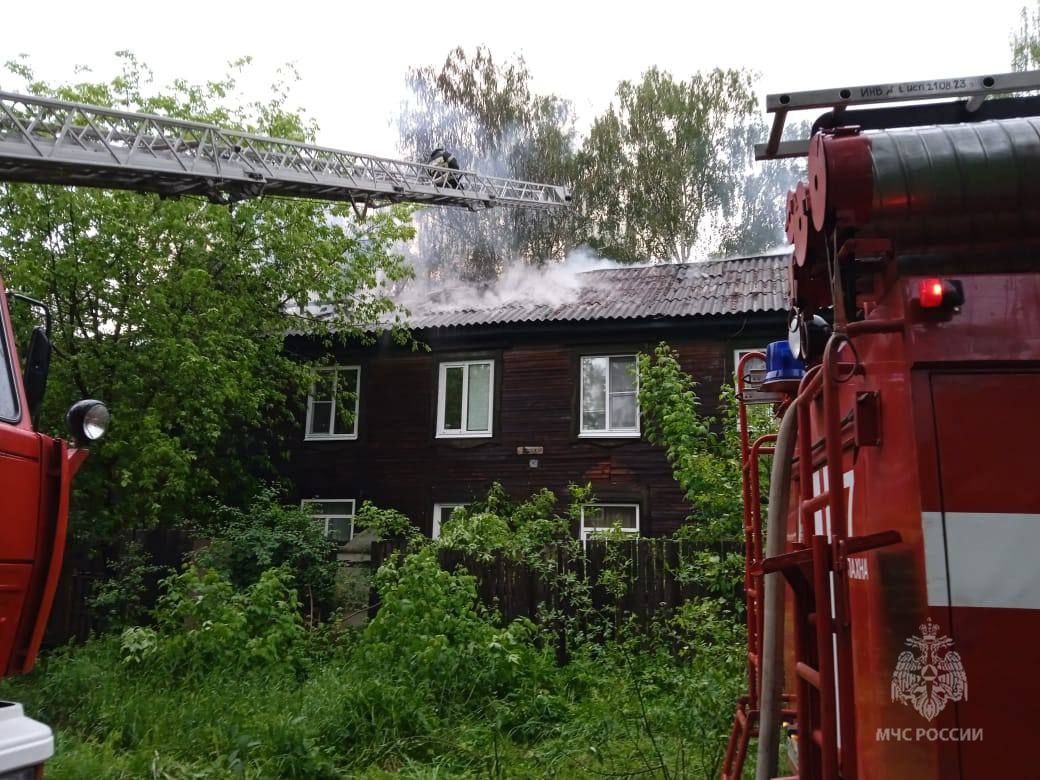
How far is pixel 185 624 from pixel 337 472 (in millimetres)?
7509

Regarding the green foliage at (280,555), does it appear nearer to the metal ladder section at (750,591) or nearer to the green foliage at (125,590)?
the green foliage at (125,590)

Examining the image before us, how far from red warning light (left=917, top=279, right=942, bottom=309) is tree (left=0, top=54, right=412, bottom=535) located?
37.6 ft

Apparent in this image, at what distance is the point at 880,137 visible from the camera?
8.34 ft

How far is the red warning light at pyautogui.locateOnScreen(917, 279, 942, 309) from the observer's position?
7.57ft

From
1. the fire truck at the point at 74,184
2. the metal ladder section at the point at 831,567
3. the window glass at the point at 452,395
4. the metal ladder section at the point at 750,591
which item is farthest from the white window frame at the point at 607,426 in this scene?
the metal ladder section at the point at 831,567

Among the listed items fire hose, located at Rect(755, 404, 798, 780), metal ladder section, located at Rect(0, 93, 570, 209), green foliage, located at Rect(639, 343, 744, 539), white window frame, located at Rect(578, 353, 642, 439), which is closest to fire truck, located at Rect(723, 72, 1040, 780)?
fire hose, located at Rect(755, 404, 798, 780)

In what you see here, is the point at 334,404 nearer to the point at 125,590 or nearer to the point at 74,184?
the point at 125,590

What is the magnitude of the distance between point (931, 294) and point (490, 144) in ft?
94.0

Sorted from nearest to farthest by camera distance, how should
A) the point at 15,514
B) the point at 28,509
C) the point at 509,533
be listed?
the point at 15,514 < the point at 28,509 < the point at 509,533

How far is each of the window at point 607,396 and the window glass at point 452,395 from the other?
259cm

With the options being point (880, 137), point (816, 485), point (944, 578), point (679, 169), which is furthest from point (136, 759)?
point (679, 169)

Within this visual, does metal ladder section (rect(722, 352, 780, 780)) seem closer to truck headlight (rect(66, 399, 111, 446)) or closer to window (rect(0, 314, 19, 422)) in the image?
truck headlight (rect(66, 399, 111, 446))

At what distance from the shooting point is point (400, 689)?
6836mm

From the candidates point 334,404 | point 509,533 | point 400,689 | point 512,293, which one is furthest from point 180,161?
point 512,293
